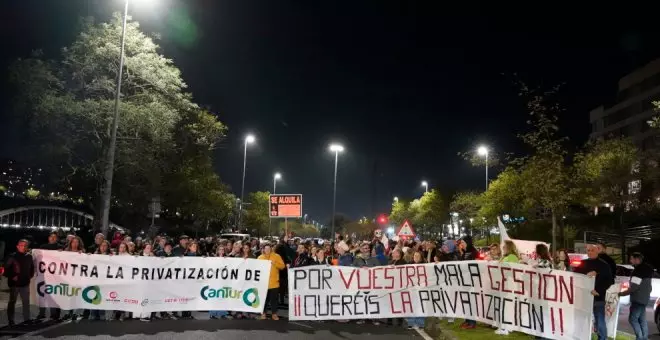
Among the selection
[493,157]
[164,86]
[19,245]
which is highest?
[164,86]

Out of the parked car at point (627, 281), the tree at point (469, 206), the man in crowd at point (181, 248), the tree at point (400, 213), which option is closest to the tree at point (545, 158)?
the parked car at point (627, 281)

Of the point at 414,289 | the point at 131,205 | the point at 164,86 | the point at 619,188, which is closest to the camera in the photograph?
the point at 414,289

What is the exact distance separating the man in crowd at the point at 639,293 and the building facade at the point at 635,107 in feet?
222

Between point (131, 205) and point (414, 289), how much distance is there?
23.7 m

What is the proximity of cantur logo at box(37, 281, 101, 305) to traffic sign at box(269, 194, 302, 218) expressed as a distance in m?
17.3

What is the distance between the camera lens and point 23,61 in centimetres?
2280

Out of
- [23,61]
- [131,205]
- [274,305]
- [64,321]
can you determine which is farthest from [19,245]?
[131,205]

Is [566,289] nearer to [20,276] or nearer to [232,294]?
[232,294]

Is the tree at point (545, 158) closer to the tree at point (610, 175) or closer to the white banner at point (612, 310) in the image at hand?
the white banner at point (612, 310)

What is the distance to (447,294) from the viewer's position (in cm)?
1182

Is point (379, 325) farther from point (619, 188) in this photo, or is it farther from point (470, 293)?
point (619, 188)

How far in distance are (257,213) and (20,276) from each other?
2141 inches

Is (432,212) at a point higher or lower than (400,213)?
lower

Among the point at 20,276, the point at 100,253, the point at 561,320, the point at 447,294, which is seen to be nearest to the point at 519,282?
the point at 561,320
